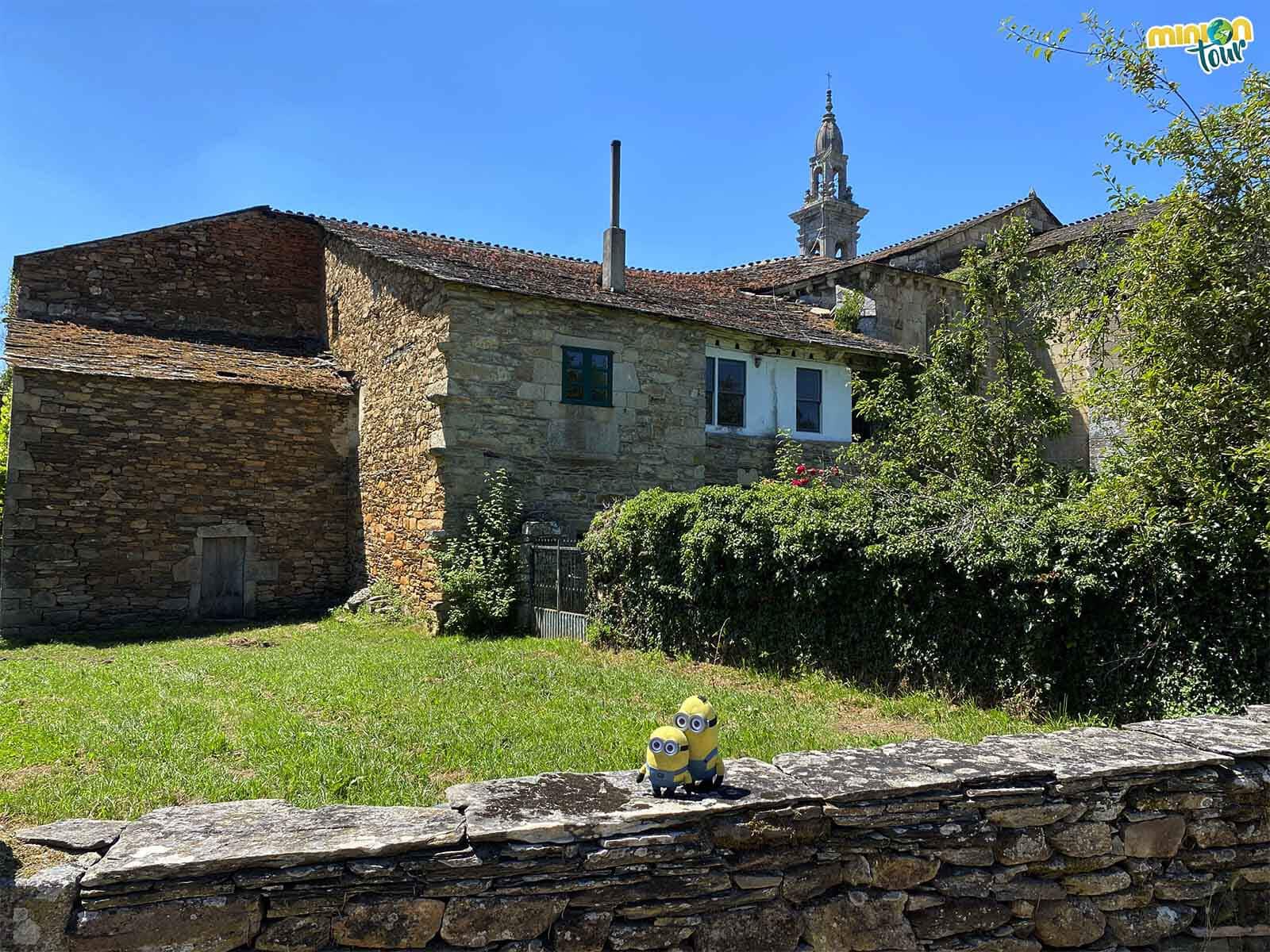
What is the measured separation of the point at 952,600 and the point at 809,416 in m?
10.3

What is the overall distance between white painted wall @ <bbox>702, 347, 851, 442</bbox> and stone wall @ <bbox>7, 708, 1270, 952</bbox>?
12868mm

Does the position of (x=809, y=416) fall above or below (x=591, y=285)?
below

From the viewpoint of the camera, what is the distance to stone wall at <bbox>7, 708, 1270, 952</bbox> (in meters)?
2.97

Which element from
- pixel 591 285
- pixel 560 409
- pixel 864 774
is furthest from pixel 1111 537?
pixel 591 285

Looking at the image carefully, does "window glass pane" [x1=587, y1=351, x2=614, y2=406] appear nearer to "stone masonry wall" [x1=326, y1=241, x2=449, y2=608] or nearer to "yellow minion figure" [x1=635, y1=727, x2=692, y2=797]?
"stone masonry wall" [x1=326, y1=241, x2=449, y2=608]

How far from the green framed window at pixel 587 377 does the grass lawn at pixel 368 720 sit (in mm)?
5102

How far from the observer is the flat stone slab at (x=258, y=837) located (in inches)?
115

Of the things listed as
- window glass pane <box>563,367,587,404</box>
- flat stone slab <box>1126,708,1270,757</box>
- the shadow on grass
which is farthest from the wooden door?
flat stone slab <box>1126,708,1270,757</box>

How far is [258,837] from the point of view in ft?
10.1

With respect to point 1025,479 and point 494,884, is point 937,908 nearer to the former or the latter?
point 494,884

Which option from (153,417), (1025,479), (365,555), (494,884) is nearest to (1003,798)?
(494,884)

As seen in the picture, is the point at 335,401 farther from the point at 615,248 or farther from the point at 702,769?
the point at 702,769

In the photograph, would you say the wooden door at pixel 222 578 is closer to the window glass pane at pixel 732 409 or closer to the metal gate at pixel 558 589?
the metal gate at pixel 558 589
